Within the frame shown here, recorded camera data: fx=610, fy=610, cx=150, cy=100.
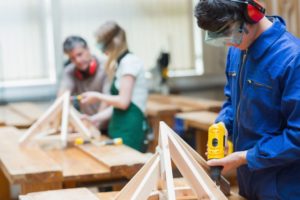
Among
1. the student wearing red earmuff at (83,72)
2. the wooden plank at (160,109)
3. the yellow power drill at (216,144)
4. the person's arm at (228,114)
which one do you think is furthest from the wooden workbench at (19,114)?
the yellow power drill at (216,144)

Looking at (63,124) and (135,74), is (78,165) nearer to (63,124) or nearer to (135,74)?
(63,124)

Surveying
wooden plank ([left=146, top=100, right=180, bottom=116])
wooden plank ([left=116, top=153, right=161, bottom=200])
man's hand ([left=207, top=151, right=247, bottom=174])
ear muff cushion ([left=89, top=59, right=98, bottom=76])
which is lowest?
wooden plank ([left=146, top=100, right=180, bottom=116])

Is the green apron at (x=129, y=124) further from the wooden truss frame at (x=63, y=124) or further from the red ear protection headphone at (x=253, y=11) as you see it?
the red ear protection headphone at (x=253, y=11)

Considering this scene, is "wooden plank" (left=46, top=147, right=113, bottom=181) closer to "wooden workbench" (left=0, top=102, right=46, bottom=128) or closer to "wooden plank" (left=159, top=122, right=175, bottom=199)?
"wooden plank" (left=159, top=122, right=175, bottom=199)

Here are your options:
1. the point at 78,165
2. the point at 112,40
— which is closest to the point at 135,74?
the point at 112,40

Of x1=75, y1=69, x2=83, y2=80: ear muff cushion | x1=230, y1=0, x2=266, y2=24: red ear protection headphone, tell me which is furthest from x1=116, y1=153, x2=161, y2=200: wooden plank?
x1=75, y1=69, x2=83, y2=80: ear muff cushion

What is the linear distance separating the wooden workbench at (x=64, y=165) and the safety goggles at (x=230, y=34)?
1195 mm

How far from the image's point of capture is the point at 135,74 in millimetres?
3957

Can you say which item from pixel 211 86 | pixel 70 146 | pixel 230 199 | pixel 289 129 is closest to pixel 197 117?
pixel 70 146

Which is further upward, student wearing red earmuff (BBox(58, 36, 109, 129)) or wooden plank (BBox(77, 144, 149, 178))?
student wearing red earmuff (BBox(58, 36, 109, 129))

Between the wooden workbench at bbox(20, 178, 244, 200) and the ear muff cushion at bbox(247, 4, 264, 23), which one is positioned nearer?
the ear muff cushion at bbox(247, 4, 264, 23)

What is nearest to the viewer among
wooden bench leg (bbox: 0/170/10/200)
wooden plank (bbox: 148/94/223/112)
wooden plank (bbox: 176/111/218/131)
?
wooden plank (bbox: 176/111/218/131)

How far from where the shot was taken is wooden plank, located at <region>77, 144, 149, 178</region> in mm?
3176

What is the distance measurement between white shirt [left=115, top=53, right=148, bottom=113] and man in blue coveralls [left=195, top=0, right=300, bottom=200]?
66.4 inches
